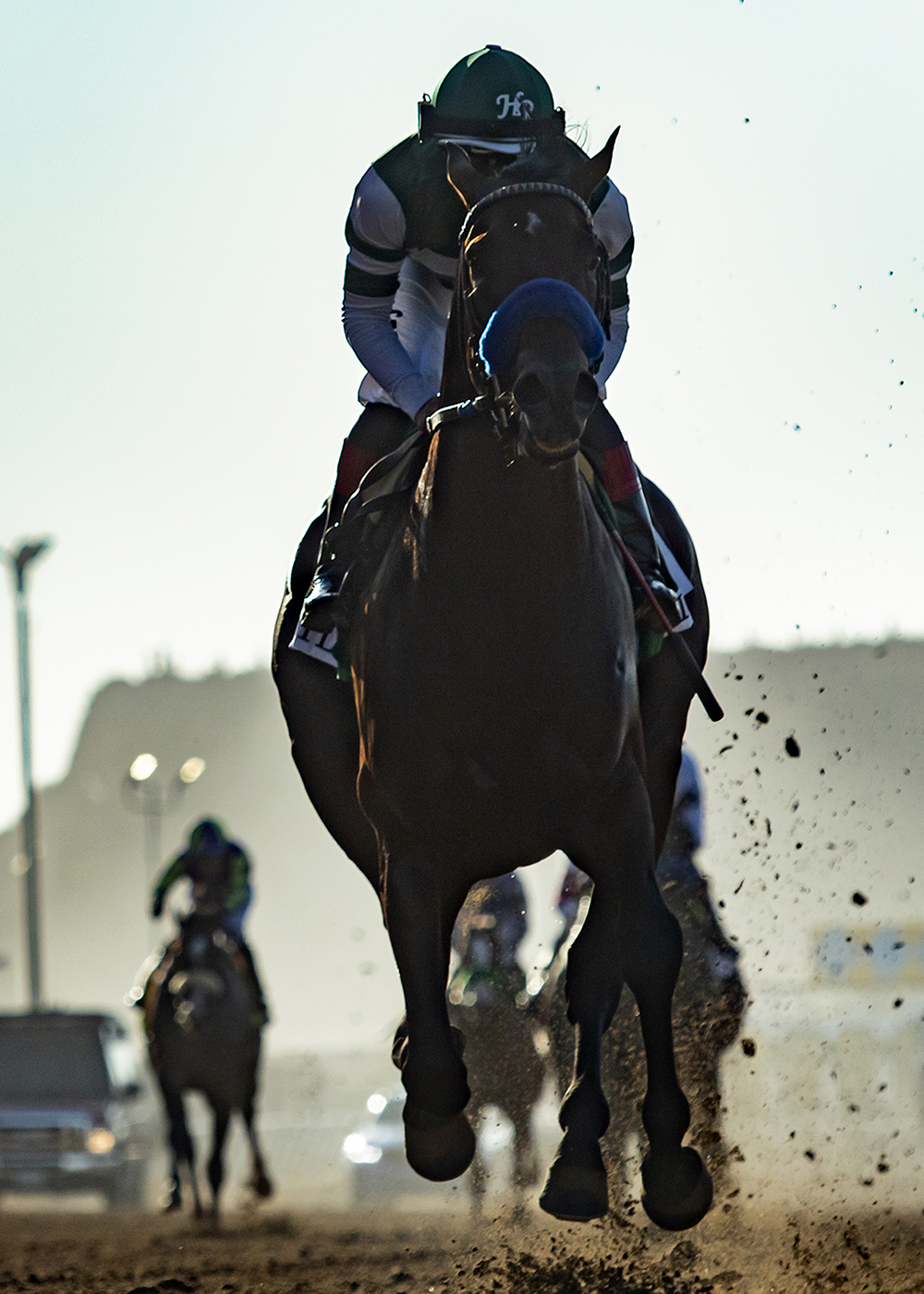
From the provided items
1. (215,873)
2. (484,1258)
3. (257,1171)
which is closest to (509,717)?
(484,1258)

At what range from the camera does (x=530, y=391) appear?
4781 millimetres

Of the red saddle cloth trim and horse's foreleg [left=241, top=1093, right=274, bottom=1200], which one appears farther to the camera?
horse's foreleg [left=241, top=1093, right=274, bottom=1200]

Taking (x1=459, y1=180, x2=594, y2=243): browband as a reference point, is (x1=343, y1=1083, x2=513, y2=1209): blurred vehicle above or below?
below

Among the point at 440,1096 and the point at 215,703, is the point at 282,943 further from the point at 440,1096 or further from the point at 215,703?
the point at 440,1096

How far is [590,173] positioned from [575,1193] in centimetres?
277

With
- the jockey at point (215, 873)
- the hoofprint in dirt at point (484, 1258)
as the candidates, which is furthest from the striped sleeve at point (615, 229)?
the jockey at point (215, 873)

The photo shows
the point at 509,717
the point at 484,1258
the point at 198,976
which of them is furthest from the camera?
the point at 198,976

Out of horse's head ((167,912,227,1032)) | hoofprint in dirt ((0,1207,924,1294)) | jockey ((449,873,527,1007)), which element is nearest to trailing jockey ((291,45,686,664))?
hoofprint in dirt ((0,1207,924,1294))

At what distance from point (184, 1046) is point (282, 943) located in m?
71.2

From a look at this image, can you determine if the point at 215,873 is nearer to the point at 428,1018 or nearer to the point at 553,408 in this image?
the point at 428,1018

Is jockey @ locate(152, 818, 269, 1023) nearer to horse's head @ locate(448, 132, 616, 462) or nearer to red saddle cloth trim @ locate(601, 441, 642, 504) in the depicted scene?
red saddle cloth trim @ locate(601, 441, 642, 504)

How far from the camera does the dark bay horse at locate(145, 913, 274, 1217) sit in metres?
14.4

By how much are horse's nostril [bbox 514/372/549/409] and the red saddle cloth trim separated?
149cm

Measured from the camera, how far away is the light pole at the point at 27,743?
26.3 meters
